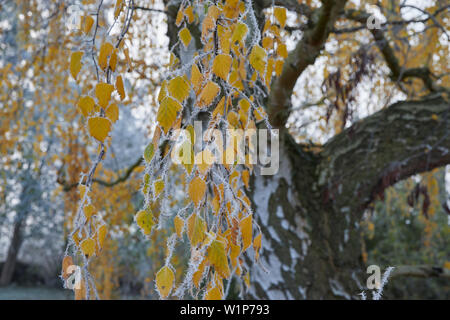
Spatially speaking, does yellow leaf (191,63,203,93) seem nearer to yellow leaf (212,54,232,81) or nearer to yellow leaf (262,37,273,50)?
yellow leaf (212,54,232,81)

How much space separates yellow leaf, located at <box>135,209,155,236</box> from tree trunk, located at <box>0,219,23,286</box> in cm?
716

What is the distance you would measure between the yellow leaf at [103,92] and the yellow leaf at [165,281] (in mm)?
285

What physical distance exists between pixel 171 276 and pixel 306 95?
2.71 m

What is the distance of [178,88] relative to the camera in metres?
0.58

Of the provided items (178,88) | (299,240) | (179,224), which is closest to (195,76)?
(178,88)

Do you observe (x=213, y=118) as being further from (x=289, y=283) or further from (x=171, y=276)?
(x=289, y=283)

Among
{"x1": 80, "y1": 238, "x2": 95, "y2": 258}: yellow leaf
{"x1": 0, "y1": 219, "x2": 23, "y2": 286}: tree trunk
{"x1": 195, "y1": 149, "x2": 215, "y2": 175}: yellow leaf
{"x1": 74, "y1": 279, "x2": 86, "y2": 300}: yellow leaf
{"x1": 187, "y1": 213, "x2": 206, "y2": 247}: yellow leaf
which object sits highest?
{"x1": 195, "y1": 149, "x2": 215, "y2": 175}: yellow leaf

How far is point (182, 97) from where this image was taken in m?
0.58

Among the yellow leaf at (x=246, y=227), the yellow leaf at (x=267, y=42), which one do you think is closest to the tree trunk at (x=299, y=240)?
the yellow leaf at (x=267, y=42)

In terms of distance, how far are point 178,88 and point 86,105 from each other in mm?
186

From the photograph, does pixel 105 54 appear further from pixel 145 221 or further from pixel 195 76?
pixel 145 221

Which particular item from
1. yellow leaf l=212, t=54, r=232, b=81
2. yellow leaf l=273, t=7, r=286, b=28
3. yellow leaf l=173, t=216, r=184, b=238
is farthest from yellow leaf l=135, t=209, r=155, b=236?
yellow leaf l=273, t=7, r=286, b=28

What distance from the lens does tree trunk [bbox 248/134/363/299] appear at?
142 centimetres
